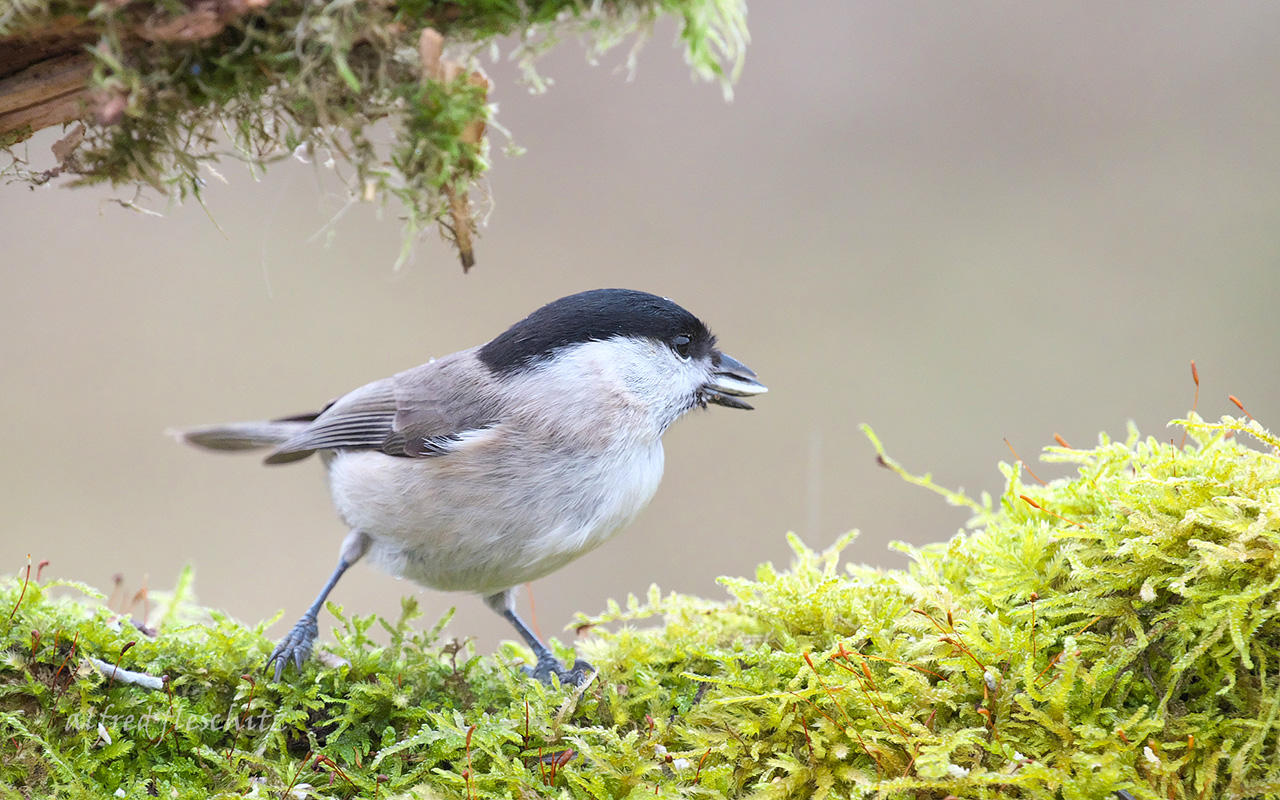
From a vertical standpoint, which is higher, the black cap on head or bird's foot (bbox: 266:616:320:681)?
the black cap on head

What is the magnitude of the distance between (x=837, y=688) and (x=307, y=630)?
1.35 m

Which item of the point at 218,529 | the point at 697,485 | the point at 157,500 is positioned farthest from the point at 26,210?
the point at 697,485

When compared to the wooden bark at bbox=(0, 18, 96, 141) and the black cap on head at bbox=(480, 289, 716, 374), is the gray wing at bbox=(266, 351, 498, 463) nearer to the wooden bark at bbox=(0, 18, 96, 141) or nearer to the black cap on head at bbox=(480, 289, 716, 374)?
the black cap on head at bbox=(480, 289, 716, 374)

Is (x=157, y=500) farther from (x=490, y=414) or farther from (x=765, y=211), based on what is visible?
(x=765, y=211)

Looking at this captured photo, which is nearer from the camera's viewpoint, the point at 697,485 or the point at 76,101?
the point at 76,101

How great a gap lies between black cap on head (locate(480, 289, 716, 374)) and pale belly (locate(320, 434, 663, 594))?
0.90ft

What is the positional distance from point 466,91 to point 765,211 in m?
4.67

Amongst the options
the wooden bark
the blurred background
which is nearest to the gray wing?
the wooden bark

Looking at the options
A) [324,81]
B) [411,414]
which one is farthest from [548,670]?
[324,81]

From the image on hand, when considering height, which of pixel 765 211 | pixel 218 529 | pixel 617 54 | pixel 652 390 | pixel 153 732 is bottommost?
pixel 153 732

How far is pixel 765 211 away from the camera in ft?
19.3

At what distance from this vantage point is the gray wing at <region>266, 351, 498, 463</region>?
87.3 inches

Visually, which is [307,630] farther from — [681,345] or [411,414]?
[681,345]

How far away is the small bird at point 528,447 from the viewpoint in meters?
2.01
